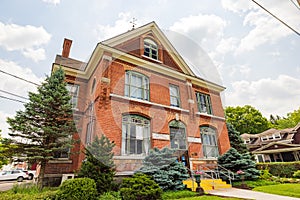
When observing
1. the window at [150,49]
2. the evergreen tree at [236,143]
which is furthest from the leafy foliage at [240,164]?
the window at [150,49]

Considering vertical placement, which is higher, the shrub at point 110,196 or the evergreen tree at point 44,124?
the evergreen tree at point 44,124

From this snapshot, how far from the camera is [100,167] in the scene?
6.66 meters

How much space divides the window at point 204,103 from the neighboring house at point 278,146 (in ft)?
55.7

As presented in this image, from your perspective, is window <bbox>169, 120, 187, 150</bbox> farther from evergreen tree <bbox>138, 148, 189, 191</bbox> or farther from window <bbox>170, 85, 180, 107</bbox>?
evergreen tree <bbox>138, 148, 189, 191</bbox>

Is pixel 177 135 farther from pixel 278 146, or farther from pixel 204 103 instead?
pixel 278 146

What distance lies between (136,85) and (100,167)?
5738 mm

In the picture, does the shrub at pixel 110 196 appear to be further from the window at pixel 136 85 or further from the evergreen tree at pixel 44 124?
the window at pixel 136 85

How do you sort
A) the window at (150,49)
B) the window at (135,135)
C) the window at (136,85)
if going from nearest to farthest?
the window at (135,135)
the window at (136,85)
the window at (150,49)

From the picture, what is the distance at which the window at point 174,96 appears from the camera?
1257 cm

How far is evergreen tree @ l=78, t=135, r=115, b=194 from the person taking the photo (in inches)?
255

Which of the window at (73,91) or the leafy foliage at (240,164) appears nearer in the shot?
the leafy foliage at (240,164)

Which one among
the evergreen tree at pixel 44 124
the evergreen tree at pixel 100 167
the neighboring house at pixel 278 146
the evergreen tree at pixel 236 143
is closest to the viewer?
the evergreen tree at pixel 100 167

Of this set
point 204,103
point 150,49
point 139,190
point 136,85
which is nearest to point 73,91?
point 136,85

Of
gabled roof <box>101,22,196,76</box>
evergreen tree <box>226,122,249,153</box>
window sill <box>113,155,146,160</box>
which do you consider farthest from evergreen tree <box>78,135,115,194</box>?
evergreen tree <box>226,122,249,153</box>
